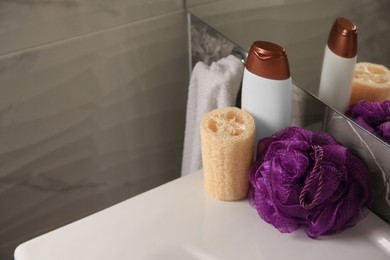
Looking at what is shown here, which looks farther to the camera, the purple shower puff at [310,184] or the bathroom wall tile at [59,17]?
the bathroom wall tile at [59,17]

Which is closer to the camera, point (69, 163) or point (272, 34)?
point (272, 34)

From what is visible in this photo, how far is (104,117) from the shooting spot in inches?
36.3

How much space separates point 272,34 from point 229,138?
217 millimetres

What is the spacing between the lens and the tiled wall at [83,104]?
0.79 meters

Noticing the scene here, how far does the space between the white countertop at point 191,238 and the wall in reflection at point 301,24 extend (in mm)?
213

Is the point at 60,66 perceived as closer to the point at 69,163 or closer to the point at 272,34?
the point at 69,163

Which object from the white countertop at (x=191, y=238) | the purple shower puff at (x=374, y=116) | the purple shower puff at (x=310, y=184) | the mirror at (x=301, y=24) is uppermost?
the mirror at (x=301, y=24)

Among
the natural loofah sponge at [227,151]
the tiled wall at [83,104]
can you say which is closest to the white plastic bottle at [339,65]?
the natural loofah sponge at [227,151]

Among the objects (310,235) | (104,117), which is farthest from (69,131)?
(310,235)

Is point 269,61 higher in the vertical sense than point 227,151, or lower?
higher

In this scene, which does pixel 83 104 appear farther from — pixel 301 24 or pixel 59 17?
pixel 301 24

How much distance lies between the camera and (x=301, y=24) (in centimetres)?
74

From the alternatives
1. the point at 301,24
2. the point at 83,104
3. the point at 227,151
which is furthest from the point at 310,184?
the point at 83,104

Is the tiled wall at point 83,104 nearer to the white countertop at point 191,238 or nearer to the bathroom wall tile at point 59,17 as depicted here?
the bathroom wall tile at point 59,17
